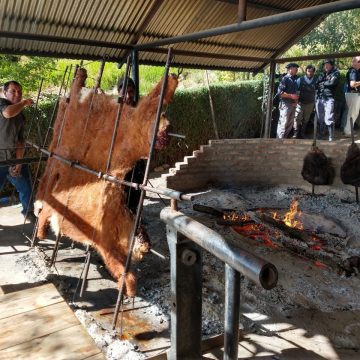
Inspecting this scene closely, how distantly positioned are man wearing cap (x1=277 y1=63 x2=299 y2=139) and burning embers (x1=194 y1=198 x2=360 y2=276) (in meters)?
4.62

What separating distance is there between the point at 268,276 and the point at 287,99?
34.2 ft

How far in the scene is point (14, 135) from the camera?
594 cm

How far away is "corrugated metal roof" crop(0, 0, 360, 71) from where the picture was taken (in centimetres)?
472

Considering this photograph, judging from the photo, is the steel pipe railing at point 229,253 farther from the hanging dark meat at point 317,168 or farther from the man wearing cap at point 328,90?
the man wearing cap at point 328,90

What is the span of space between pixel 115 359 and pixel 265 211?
4.59 metres

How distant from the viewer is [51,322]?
2.35 m

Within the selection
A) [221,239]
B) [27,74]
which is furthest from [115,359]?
[27,74]

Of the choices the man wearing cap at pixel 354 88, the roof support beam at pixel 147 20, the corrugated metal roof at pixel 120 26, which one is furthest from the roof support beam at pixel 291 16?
the man wearing cap at pixel 354 88

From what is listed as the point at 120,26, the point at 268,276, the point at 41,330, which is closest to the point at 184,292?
the point at 268,276

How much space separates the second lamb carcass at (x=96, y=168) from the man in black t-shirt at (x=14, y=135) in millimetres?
830

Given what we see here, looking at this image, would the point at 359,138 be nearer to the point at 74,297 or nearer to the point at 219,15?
the point at 219,15

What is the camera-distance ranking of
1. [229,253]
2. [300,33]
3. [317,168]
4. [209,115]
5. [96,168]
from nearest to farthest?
[229,253], [96,168], [300,33], [317,168], [209,115]

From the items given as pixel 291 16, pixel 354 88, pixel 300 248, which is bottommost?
pixel 300 248

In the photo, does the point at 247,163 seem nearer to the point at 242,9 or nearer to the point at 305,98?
the point at 305,98
